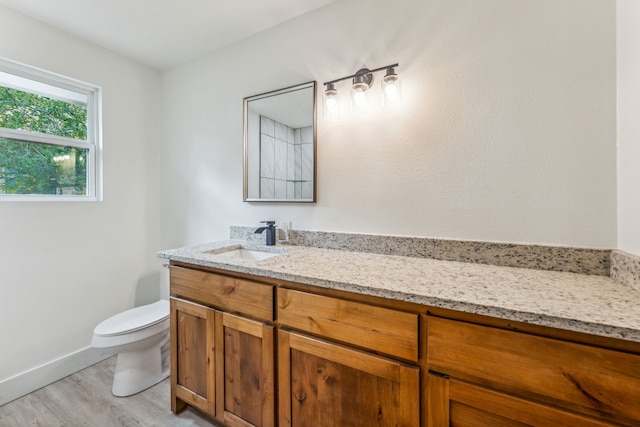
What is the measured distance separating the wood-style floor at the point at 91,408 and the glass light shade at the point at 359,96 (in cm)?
193

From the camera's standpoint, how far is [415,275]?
1.08 meters

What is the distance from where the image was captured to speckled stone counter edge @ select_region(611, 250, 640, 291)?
89 cm

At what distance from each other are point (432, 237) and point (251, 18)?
1782mm

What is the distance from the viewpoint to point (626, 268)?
0.95 m

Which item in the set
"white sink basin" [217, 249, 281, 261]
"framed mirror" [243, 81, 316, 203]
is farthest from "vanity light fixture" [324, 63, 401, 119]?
"white sink basin" [217, 249, 281, 261]

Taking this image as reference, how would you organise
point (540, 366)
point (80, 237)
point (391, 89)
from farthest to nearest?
point (80, 237) → point (391, 89) → point (540, 366)

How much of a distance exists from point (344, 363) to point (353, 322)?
16cm

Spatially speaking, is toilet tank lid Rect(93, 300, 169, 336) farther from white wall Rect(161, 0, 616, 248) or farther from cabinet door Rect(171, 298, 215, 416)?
white wall Rect(161, 0, 616, 248)

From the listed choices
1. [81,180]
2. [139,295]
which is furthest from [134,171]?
[139,295]

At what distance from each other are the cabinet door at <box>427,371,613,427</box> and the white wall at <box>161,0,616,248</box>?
71 cm

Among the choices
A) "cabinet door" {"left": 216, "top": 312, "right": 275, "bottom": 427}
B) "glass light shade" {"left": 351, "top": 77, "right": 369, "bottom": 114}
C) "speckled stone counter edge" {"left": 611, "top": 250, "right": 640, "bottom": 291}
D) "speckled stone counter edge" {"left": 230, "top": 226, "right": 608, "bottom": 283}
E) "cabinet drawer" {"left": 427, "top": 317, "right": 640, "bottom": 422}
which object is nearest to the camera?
"cabinet drawer" {"left": 427, "top": 317, "right": 640, "bottom": 422}

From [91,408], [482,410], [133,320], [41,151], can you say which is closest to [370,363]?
[482,410]

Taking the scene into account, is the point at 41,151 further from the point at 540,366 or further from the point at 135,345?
the point at 540,366

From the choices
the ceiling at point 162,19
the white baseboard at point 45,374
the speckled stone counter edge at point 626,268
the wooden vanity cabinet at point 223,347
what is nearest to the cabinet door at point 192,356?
the wooden vanity cabinet at point 223,347
